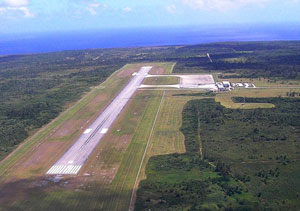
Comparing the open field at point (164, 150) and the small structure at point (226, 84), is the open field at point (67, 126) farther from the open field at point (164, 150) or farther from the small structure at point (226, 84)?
the small structure at point (226, 84)

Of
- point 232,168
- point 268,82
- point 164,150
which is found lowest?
point 232,168

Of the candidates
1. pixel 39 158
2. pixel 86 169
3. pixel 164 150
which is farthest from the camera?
pixel 164 150

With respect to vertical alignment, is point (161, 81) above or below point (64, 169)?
above

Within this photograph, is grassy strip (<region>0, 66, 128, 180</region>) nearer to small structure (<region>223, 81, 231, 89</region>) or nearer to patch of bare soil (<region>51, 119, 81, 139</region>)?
patch of bare soil (<region>51, 119, 81, 139</region>)

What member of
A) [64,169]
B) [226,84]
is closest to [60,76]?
[226,84]

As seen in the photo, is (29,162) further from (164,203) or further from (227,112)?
(227,112)

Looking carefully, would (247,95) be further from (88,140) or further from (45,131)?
(45,131)

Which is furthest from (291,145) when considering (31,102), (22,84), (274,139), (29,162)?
(22,84)

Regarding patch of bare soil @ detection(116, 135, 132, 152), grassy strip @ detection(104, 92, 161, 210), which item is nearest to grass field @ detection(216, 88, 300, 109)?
grassy strip @ detection(104, 92, 161, 210)
